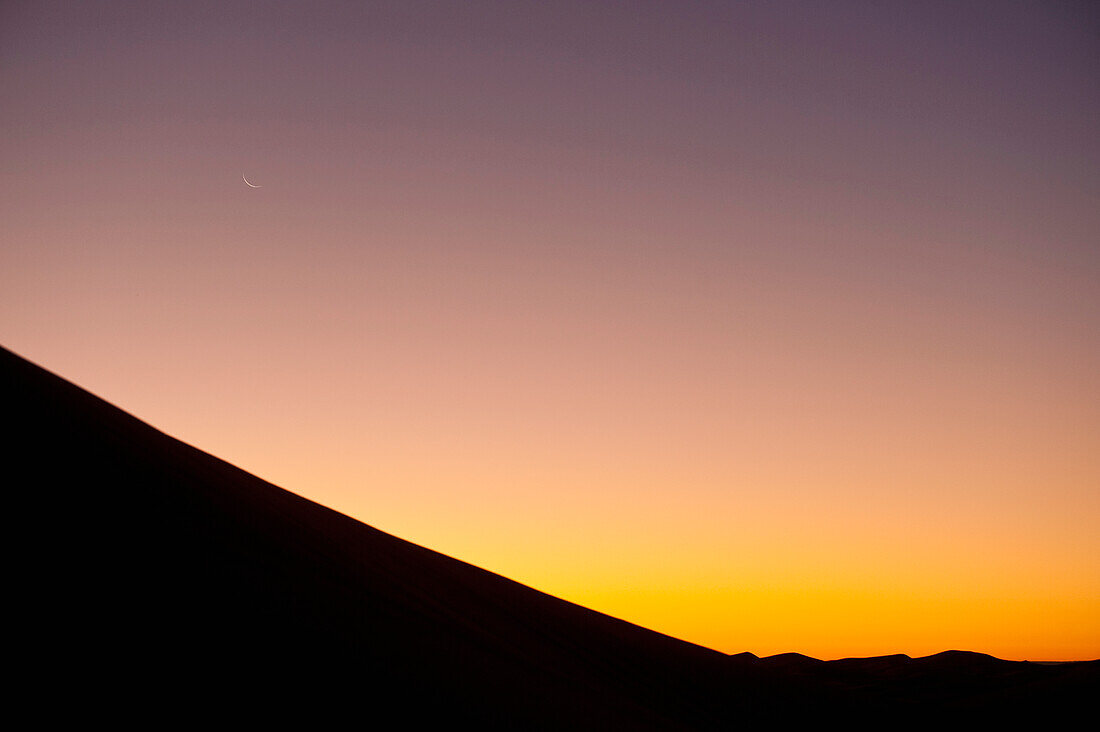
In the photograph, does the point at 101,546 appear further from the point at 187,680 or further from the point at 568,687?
the point at 568,687

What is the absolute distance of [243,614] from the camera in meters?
5.30

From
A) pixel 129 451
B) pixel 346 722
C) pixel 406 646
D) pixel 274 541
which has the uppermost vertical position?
pixel 129 451

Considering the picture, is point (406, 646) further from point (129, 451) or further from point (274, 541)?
point (129, 451)

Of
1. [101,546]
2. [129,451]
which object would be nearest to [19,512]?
[101,546]

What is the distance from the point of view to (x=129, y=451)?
6.91m

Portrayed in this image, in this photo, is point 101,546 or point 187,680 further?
point 101,546

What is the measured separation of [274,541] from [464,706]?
2.12 metres

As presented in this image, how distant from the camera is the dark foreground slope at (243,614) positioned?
4340mm

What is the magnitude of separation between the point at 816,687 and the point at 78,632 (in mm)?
10483

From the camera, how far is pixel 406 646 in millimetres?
6238

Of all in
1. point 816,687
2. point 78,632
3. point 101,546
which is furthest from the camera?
point 816,687

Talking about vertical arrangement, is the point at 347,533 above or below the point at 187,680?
above

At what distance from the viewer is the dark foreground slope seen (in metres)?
4.34

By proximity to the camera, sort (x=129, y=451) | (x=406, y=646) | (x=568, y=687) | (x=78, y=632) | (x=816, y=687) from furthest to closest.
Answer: (x=816, y=687), (x=568, y=687), (x=129, y=451), (x=406, y=646), (x=78, y=632)
